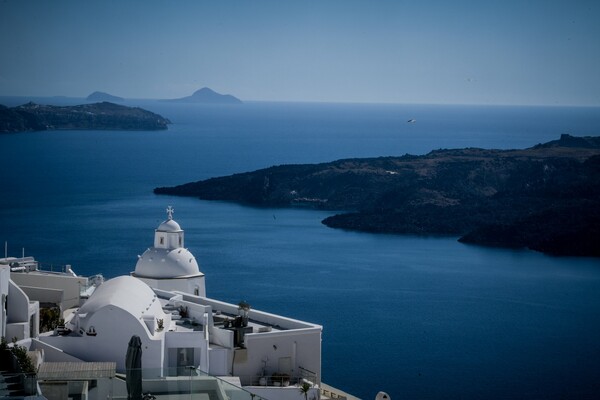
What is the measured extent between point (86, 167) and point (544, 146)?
1761 inches

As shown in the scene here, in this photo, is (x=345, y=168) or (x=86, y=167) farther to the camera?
(x=86, y=167)

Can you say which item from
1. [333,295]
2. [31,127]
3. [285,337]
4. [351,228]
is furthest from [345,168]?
[285,337]

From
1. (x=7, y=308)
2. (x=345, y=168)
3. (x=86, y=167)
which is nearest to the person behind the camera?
(x=7, y=308)

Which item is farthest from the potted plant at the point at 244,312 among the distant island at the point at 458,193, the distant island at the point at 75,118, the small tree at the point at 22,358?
the distant island at the point at 75,118

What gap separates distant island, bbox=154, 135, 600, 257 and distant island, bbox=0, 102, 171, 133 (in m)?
64.6

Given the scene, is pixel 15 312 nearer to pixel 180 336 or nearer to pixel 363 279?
pixel 180 336

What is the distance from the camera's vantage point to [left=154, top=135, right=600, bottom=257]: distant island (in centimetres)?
8419

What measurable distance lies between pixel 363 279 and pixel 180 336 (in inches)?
1678

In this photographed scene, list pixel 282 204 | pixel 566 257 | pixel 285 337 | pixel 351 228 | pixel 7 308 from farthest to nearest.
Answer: pixel 282 204
pixel 351 228
pixel 566 257
pixel 285 337
pixel 7 308

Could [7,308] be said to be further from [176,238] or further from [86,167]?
[86,167]

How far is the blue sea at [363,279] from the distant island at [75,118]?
140ft

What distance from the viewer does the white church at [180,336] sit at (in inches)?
819

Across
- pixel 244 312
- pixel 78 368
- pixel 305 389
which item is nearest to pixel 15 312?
pixel 78 368

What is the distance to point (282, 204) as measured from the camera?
3969 inches
